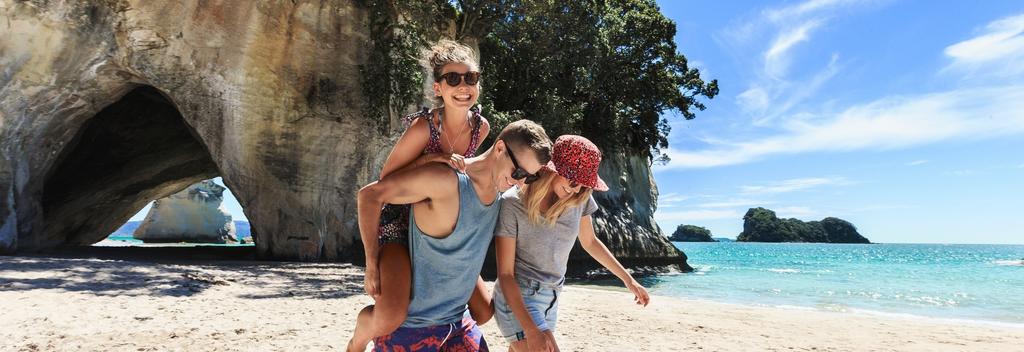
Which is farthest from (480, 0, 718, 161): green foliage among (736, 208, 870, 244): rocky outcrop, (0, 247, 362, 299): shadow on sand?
(736, 208, 870, 244): rocky outcrop

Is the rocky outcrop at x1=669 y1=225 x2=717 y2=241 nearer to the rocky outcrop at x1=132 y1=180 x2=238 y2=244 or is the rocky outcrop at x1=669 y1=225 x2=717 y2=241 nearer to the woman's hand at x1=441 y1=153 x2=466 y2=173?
the rocky outcrop at x1=132 y1=180 x2=238 y2=244

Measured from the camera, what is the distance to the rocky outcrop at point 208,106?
425 inches

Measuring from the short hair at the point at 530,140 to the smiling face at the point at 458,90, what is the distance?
1.57ft

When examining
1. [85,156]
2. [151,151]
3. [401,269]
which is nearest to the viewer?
[401,269]

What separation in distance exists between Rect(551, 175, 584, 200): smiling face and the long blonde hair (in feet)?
0.03

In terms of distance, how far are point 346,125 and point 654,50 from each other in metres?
12.5

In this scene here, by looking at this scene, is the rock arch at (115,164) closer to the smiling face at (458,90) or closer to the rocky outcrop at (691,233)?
the smiling face at (458,90)

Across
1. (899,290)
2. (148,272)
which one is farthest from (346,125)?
(899,290)

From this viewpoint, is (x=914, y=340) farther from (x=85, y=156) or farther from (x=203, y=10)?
(x=85, y=156)

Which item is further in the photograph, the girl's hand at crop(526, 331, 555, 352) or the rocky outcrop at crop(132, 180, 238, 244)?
the rocky outcrop at crop(132, 180, 238, 244)

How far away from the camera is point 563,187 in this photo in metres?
2.42

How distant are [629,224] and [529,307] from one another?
63.2 ft

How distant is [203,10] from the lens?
38.5ft

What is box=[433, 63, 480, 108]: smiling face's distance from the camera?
7.89ft
